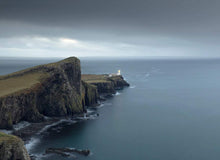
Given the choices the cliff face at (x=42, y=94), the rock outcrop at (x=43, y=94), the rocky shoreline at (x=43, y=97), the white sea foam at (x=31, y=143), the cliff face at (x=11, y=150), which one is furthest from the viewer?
the rock outcrop at (x=43, y=94)

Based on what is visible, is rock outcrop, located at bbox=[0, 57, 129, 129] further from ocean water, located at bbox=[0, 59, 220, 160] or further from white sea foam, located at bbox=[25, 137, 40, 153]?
white sea foam, located at bbox=[25, 137, 40, 153]

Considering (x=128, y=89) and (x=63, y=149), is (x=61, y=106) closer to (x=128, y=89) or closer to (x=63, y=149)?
(x=63, y=149)

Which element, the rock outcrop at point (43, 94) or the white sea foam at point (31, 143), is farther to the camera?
the rock outcrop at point (43, 94)

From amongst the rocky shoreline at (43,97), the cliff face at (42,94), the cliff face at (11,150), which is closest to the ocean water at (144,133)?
the rocky shoreline at (43,97)

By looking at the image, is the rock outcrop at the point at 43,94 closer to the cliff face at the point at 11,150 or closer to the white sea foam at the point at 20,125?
the white sea foam at the point at 20,125

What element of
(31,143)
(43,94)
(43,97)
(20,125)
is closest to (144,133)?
(31,143)

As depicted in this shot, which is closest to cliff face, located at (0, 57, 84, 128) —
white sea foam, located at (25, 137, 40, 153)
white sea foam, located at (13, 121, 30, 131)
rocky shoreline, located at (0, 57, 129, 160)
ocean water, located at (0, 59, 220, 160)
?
rocky shoreline, located at (0, 57, 129, 160)

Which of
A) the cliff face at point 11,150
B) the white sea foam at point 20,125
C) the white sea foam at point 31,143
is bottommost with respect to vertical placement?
the white sea foam at point 31,143
